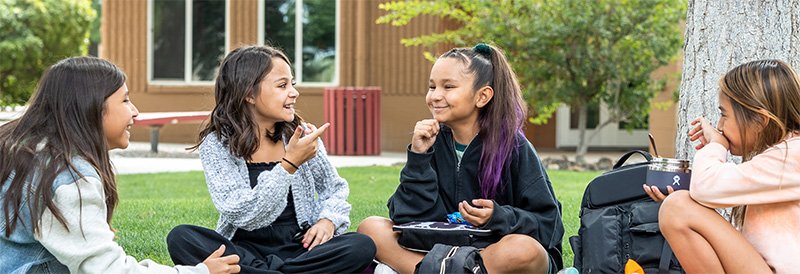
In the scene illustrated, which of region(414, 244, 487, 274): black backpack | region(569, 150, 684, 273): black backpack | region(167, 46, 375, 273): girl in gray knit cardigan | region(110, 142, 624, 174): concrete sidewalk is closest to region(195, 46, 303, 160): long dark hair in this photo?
region(167, 46, 375, 273): girl in gray knit cardigan

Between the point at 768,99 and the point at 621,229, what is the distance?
0.68 meters

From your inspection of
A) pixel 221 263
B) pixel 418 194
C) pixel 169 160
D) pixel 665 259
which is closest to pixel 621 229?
pixel 665 259

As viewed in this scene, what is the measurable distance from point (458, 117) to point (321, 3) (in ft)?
36.6

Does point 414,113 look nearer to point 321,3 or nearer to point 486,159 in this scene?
point 321,3

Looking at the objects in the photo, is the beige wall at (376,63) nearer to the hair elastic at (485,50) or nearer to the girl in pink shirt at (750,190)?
the hair elastic at (485,50)

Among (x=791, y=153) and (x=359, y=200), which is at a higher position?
(x=791, y=153)

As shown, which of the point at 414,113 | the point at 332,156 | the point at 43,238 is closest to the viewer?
the point at 43,238

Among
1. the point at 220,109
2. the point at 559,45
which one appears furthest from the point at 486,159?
the point at 559,45

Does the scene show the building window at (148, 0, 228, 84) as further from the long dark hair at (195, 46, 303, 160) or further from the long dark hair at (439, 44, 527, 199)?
the long dark hair at (439, 44, 527, 199)

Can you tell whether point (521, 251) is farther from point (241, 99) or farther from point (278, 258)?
point (241, 99)

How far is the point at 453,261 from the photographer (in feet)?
13.5

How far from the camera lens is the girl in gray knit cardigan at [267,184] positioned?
4.23 meters

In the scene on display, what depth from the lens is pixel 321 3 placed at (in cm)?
1550

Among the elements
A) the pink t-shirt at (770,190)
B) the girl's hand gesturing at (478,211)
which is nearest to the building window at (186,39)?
the girl's hand gesturing at (478,211)
